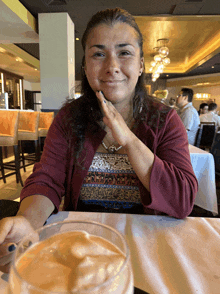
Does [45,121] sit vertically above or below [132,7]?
below

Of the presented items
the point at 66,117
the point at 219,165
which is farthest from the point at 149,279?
the point at 219,165

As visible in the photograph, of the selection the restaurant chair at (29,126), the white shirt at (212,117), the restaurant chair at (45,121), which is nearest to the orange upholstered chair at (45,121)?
the restaurant chair at (45,121)

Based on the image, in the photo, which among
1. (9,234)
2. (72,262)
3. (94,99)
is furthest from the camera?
(94,99)

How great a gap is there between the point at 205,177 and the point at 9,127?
2.50m

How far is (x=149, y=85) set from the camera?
4.27ft

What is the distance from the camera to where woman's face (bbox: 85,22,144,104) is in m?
0.86

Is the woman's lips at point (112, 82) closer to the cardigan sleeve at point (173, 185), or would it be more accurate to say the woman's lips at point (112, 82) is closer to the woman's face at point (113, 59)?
the woman's face at point (113, 59)

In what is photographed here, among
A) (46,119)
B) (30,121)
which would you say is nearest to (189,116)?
(46,119)

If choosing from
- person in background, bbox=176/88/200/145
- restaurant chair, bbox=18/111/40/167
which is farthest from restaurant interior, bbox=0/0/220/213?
restaurant chair, bbox=18/111/40/167

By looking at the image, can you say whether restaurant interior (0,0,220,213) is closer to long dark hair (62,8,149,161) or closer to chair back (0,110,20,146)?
long dark hair (62,8,149,161)

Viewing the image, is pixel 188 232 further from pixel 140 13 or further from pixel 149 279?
pixel 140 13

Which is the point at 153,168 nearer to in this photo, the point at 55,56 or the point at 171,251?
the point at 171,251

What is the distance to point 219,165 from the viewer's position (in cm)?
225

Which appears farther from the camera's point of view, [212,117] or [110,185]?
[212,117]
